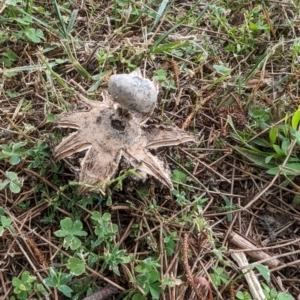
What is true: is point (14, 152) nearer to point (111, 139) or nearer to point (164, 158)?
point (111, 139)

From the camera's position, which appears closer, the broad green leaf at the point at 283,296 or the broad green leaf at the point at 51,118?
the broad green leaf at the point at 283,296

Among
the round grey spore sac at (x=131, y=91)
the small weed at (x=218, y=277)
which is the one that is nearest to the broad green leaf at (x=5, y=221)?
the round grey spore sac at (x=131, y=91)

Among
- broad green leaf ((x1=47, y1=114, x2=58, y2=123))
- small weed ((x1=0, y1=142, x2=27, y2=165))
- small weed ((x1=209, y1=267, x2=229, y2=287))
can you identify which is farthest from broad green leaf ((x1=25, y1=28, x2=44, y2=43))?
small weed ((x1=209, y1=267, x2=229, y2=287))

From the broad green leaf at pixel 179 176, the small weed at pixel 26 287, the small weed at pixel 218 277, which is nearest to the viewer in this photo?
the small weed at pixel 26 287

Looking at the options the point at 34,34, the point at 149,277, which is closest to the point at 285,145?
the point at 149,277

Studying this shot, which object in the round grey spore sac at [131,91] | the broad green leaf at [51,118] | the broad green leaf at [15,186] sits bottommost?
the broad green leaf at [15,186]

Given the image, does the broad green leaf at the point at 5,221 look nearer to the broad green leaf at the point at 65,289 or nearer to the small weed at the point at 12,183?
the small weed at the point at 12,183

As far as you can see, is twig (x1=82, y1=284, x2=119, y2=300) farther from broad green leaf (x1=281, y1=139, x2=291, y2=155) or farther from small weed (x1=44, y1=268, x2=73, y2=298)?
broad green leaf (x1=281, y1=139, x2=291, y2=155)
